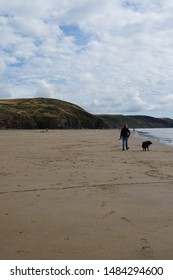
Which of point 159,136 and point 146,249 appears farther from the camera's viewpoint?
point 159,136

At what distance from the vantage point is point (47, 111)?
127000 mm

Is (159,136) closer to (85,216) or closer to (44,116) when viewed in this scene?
(85,216)

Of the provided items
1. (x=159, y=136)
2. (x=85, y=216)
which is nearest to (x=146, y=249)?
(x=85, y=216)

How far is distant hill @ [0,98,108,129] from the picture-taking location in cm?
10612

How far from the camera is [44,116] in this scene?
118 meters

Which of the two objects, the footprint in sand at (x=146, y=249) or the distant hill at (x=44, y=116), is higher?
the distant hill at (x=44, y=116)

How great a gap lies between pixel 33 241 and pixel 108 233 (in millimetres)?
1300

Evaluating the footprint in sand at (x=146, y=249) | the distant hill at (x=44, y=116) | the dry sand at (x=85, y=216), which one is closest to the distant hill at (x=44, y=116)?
the distant hill at (x=44, y=116)

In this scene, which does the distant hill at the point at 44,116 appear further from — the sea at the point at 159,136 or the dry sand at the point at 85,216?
the dry sand at the point at 85,216

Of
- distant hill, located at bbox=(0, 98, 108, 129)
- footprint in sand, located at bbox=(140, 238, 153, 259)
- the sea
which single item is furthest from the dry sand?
distant hill, located at bbox=(0, 98, 108, 129)

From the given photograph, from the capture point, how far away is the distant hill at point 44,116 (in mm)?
106125

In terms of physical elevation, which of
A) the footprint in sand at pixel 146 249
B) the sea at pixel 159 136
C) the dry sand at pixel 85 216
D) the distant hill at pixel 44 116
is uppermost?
the distant hill at pixel 44 116
